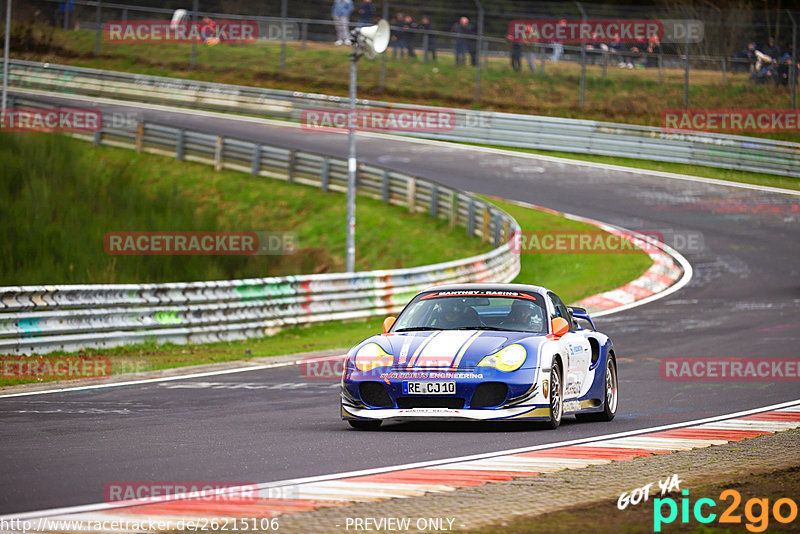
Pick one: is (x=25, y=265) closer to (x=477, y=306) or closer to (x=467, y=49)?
(x=477, y=306)

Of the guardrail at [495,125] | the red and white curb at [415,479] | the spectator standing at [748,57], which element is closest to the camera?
the red and white curb at [415,479]

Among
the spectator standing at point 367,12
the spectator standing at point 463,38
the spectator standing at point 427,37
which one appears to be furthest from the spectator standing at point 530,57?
the spectator standing at point 367,12

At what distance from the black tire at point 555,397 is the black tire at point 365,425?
58.2 inches

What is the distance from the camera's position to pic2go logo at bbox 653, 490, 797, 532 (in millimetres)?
5910

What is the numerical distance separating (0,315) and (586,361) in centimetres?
833

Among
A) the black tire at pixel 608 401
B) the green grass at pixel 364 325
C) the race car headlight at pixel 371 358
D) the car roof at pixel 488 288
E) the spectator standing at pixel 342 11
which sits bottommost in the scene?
the green grass at pixel 364 325

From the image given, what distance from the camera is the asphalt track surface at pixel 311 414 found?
7.88 meters

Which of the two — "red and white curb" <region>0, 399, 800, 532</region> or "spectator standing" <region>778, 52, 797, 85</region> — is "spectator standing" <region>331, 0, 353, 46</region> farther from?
"red and white curb" <region>0, 399, 800, 532</region>

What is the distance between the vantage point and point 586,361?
37.3 ft

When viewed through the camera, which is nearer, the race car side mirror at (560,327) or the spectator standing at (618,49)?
the race car side mirror at (560,327)

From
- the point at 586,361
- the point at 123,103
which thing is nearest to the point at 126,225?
the point at 586,361

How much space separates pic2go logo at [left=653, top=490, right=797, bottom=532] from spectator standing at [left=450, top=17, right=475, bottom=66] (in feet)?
127

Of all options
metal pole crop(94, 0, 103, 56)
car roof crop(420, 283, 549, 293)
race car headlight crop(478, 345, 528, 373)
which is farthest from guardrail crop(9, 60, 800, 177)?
race car headlight crop(478, 345, 528, 373)

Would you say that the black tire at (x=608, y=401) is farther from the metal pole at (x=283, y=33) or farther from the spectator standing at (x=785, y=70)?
the metal pole at (x=283, y=33)
